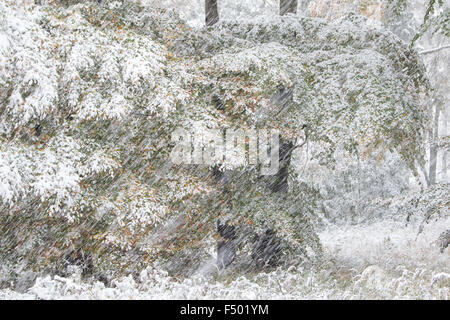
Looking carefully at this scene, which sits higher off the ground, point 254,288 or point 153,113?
point 153,113

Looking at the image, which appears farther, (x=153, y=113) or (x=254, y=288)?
(x=153, y=113)

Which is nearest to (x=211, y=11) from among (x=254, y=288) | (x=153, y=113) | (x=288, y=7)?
(x=288, y=7)

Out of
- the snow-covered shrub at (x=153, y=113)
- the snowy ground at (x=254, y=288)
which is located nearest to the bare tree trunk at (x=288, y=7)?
the snow-covered shrub at (x=153, y=113)

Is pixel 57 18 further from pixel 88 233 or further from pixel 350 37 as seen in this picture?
pixel 350 37

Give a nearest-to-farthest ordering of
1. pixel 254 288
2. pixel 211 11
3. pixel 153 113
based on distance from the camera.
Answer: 1. pixel 254 288
2. pixel 153 113
3. pixel 211 11

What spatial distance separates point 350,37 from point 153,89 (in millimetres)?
4410

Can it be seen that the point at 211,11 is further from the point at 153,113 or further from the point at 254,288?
the point at 254,288

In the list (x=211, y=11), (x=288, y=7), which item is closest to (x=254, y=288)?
(x=211, y=11)

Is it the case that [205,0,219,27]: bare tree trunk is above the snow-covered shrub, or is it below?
above

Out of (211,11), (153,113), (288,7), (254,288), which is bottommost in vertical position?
(254,288)

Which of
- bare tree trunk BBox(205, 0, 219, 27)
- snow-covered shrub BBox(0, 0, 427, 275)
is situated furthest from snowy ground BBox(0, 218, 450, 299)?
bare tree trunk BBox(205, 0, 219, 27)

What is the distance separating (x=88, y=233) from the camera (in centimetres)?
710

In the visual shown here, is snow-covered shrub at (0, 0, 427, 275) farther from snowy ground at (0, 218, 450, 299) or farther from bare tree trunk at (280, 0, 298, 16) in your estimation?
bare tree trunk at (280, 0, 298, 16)

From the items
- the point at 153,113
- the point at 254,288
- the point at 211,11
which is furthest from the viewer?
the point at 211,11
